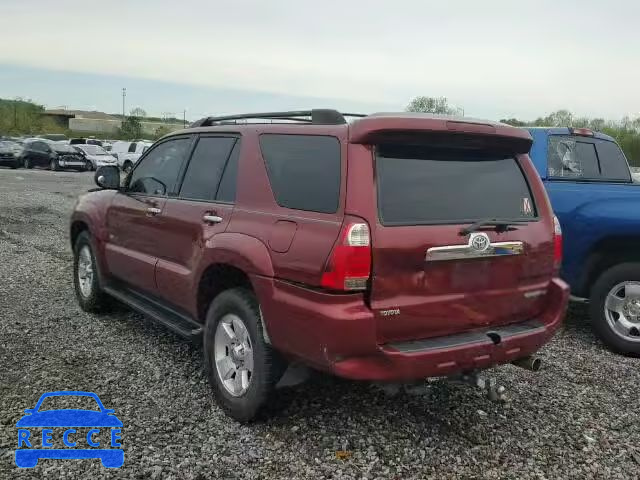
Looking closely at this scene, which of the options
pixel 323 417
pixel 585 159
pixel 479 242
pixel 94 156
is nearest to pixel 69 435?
pixel 323 417

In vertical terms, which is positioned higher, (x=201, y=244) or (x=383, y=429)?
(x=201, y=244)

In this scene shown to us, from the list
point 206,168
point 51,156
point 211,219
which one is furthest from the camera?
A: point 51,156

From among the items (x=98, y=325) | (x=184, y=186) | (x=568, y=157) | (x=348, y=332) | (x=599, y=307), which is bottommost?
(x=98, y=325)

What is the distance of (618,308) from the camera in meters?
5.50

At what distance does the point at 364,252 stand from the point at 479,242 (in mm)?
741

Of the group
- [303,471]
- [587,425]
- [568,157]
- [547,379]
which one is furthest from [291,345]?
[568,157]

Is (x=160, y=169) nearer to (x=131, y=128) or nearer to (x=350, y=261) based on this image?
(x=350, y=261)

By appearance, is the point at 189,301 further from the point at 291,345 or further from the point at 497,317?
the point at 497,317

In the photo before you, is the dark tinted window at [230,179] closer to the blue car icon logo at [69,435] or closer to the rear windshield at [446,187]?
the rear windshield at [446,187]

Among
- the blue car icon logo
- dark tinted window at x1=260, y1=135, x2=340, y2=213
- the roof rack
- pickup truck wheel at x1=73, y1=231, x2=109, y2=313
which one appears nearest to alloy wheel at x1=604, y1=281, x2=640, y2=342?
the roof rack

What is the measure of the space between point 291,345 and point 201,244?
3.76 ft

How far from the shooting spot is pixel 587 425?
4.05 m

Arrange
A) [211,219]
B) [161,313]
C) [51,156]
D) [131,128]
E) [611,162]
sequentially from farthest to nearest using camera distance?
[131,128]
[51,156]
[611,162]
[161,313]
[211,219]

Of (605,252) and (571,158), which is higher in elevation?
(571,158)
